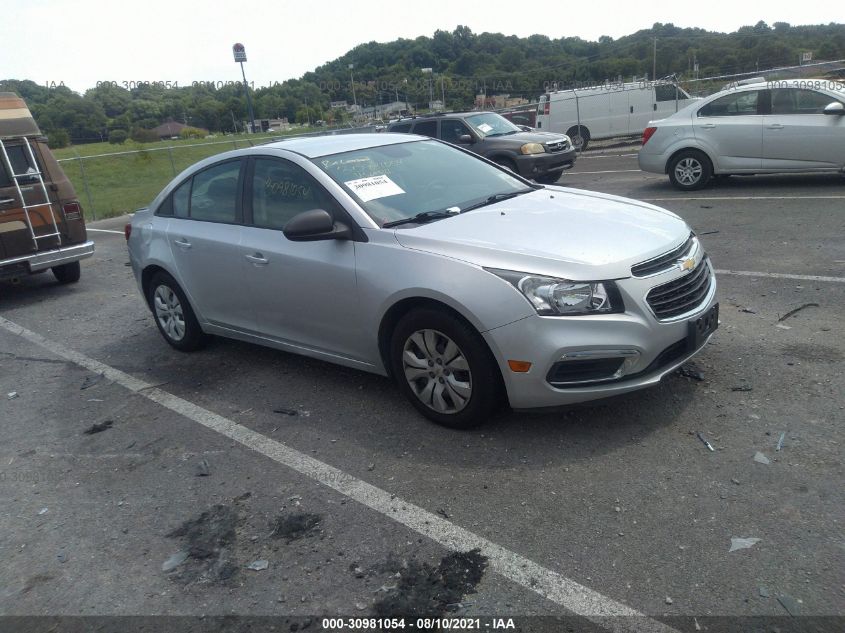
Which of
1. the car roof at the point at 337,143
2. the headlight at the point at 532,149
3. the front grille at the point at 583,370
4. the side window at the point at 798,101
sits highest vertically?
the car roof at the point at 337,143

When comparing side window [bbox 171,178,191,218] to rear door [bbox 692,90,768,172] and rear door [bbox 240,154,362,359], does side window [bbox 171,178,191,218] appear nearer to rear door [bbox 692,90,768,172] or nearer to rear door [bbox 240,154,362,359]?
rear door [bbox 240,154,362,359]

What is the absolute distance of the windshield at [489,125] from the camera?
15.5m

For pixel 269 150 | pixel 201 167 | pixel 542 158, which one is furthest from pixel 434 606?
pixel 542 158

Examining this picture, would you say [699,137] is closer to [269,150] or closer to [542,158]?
[542,158]

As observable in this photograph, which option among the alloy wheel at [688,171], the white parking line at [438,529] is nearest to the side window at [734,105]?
the alloy wheel at [688,171]

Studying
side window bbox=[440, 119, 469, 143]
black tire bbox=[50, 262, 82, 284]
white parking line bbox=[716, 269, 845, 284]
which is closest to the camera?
white parking line bbox=[716, 269, 845, 284]

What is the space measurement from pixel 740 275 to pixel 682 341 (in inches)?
129

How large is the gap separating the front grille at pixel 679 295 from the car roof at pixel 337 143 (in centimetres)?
242

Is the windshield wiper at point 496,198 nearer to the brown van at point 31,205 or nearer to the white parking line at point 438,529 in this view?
the white parking line at point 438,529

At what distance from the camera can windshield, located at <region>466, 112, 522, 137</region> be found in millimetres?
15484

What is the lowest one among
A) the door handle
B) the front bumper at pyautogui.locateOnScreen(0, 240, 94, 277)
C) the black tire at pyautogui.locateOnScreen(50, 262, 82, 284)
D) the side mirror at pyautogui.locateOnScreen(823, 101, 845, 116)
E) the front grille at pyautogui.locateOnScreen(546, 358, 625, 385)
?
the black tire at pyautogui.locateOnScreen(50, 262, 82, 284)

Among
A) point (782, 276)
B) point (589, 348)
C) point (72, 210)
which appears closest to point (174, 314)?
point (589, 348)

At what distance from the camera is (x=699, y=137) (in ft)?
37.7

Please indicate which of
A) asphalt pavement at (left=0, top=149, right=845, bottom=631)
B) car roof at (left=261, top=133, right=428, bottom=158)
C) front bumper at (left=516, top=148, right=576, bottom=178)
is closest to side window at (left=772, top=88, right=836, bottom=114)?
front bumper at (left=516, top=148, right=576, bottom=178)
